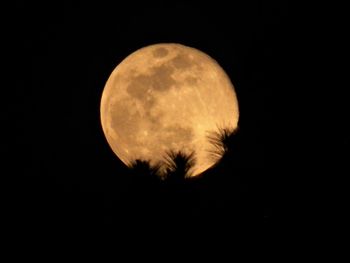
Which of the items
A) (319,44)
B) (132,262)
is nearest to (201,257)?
(132,262)

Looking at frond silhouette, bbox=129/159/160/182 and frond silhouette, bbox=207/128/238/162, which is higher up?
frond silhouette, bbox=207/128/238/162

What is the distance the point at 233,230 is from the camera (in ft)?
9.77

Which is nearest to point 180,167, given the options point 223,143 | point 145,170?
point 145,170

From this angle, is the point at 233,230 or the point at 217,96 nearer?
the point at 233,230

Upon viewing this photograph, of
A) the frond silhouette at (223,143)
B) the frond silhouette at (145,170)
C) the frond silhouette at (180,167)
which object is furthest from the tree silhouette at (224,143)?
the frond silhouette at (145,170)

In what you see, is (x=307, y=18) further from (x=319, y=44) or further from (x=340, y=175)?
(x=340, y=175)

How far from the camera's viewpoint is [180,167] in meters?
3.44

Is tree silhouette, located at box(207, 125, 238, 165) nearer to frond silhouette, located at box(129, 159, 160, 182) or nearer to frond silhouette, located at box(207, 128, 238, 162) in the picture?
frond silhouette, located at box(207, 128, 238, 162)

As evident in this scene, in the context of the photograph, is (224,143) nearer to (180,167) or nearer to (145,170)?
(180,167)

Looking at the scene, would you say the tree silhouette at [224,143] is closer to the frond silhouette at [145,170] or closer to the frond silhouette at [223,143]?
the frond silhouette at [223,143]

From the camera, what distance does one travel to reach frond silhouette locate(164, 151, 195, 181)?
3355mm

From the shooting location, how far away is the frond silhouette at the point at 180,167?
3355 millimetres

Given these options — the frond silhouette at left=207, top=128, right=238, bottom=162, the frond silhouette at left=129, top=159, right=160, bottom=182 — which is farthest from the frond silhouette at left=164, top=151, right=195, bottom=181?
the frond silhouette at left=207, top=128, right=238, bottom=162

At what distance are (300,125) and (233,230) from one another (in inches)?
42.7
